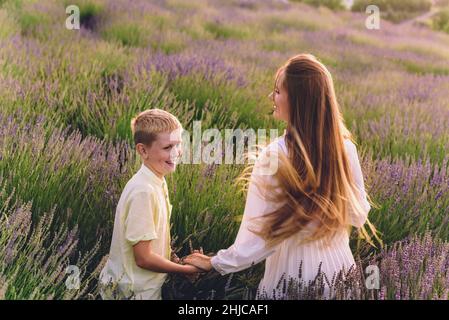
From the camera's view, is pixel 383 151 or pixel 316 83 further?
pixel 383 151

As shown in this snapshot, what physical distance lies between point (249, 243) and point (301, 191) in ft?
0.86

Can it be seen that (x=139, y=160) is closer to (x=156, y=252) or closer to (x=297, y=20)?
(x=156, y=252)

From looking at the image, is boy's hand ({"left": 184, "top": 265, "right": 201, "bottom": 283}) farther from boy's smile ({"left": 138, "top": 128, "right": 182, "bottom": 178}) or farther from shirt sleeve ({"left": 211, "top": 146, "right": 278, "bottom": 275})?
boy's smile ({"left": 138, "top": 128, "right": 182, "bottom": 178})

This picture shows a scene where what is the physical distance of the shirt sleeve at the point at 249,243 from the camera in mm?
2162

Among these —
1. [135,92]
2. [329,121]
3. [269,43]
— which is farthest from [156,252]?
[269,43]

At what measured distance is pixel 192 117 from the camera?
3.70 m

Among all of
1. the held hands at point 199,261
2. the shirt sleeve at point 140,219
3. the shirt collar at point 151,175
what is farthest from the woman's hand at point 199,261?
the shirt collar at point 151,175

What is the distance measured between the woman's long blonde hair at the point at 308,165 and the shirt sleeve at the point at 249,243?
24mm

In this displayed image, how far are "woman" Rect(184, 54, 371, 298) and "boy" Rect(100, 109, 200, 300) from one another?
0.25 meters

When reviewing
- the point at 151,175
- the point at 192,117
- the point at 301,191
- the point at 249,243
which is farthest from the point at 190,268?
the point at 192,117

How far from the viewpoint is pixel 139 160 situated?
2.72 m

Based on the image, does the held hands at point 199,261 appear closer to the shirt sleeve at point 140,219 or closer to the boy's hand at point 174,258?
the boy's hand at point 174,258

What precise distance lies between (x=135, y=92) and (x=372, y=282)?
202cm
